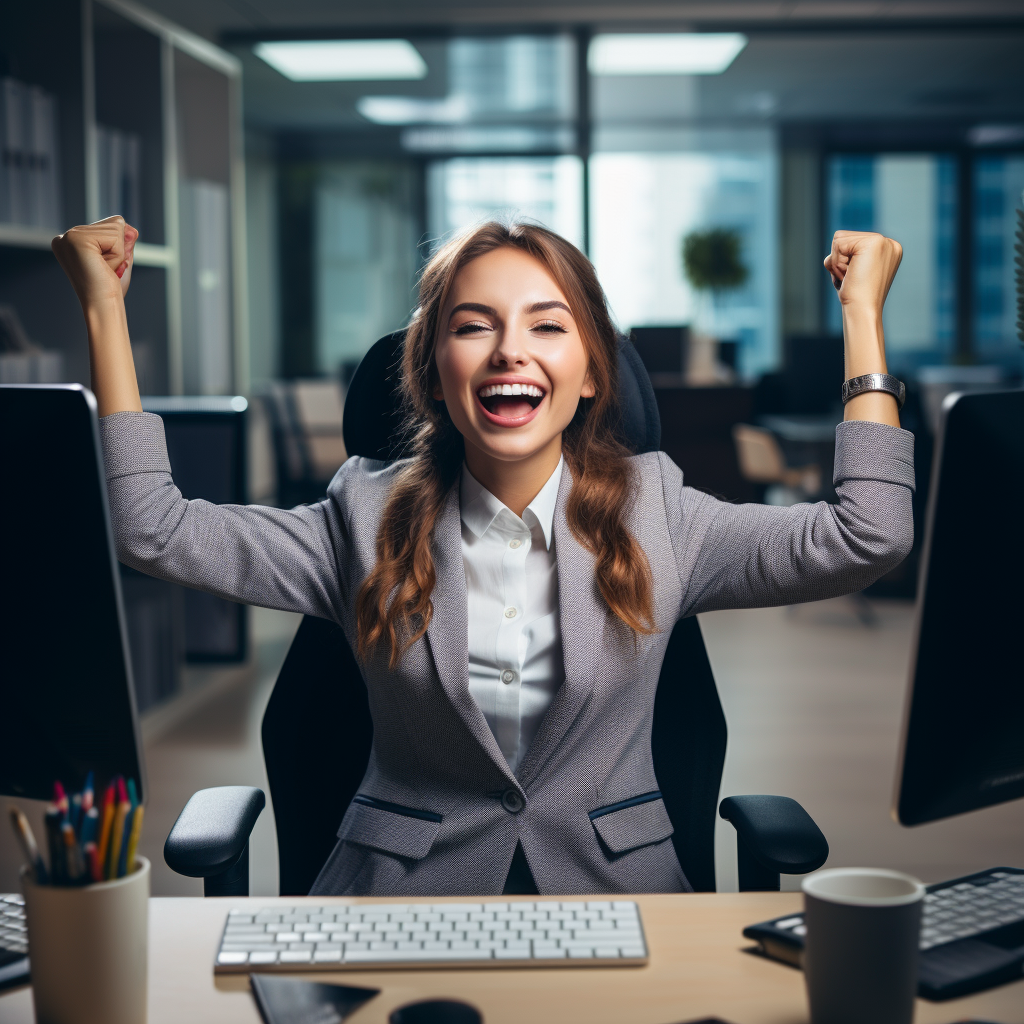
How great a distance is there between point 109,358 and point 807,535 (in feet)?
2.55

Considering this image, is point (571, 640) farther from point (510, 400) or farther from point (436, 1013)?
point (436, 1013)

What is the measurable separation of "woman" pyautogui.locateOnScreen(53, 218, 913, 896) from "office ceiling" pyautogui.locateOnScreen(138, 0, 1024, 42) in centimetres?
506

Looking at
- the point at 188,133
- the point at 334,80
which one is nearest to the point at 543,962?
the point at 188,133

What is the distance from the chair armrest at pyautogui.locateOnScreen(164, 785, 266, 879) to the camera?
1.13 meters

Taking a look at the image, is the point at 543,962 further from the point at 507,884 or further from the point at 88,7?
the point at 88,7

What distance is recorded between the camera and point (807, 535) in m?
1.21

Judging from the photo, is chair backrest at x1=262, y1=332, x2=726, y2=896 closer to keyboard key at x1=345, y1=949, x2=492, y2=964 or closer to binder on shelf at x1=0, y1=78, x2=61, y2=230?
keyboard key at x1=345, y1=949, x2=492, y2=964

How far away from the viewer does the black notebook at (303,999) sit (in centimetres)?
77

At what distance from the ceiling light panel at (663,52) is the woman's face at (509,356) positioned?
17.7 ft

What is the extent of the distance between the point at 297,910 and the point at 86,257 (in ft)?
2.33

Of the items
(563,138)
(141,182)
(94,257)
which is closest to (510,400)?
(94,257)

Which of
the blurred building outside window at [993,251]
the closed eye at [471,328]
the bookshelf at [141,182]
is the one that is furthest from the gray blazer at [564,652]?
the blurred building outside window at [993,251]

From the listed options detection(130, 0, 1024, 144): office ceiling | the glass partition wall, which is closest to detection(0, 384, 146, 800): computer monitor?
the glass partition wall

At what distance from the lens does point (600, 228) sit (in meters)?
6.38
